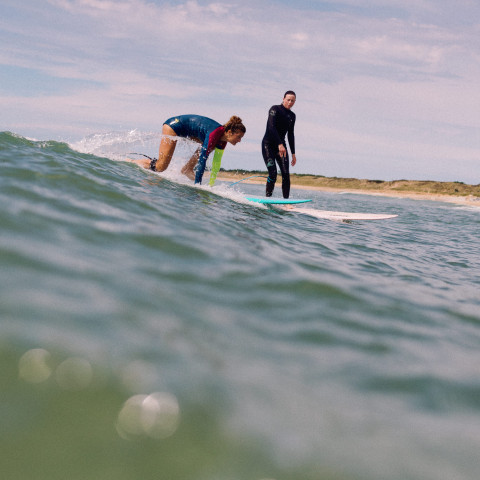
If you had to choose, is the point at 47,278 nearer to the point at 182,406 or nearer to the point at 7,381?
the point at 7,381

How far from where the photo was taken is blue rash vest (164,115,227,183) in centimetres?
827

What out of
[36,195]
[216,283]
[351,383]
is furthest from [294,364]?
[36,195]

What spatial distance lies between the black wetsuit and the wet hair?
6.30 feet

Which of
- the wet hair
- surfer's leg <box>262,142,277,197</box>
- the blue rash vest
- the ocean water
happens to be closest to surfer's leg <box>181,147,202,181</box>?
the blue rash vest

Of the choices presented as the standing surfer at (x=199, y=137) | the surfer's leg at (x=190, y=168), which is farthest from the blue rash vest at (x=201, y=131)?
the surfer's leg at (x=190, y=168)

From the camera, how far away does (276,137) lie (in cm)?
995

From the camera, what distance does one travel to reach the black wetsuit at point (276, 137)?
9.94m

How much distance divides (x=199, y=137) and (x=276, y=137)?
1.97 meters

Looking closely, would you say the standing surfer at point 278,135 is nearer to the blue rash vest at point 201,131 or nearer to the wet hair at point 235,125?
the blue rash vest at point 201,131

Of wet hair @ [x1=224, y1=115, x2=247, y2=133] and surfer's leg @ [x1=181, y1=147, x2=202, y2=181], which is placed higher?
wet hair @ [x1=224, y1=115, x2=247, y2=133]

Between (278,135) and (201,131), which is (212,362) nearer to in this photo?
(201,131)

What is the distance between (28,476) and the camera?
138 centimetres

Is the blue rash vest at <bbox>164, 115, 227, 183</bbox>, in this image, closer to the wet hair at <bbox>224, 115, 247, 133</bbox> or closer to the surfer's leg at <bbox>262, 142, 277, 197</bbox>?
the wet hair at <bbox>224, 115, 247, 133</bbox>

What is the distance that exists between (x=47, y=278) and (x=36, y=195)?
2.49 m
